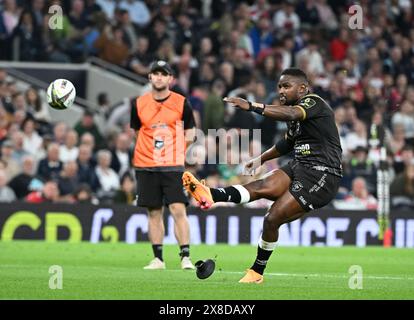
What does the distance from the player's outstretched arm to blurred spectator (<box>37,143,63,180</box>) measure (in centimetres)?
1040

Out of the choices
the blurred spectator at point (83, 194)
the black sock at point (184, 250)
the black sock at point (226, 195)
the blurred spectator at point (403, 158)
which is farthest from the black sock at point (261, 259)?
the blurred spectator at point (403, 158)

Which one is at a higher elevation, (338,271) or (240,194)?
(240,194)

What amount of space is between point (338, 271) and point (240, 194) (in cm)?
331

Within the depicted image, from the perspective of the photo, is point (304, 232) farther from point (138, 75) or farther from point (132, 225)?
point (138, 75)

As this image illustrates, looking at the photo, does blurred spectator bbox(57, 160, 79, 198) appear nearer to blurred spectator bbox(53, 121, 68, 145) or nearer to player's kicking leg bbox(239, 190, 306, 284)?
blurred spectator bbox(53, 121, 68, 145)

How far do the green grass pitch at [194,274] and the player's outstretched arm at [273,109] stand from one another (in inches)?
70.9

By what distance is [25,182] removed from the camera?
21.8 m

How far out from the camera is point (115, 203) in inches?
859

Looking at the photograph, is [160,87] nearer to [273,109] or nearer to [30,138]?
[273,109]

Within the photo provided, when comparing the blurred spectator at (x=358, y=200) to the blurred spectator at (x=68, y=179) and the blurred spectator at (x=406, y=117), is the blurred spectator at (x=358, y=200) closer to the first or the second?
the blurred spectator at (x=406, y=117)

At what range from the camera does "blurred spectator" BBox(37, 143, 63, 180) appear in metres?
22.1

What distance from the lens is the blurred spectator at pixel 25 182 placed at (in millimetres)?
21688
